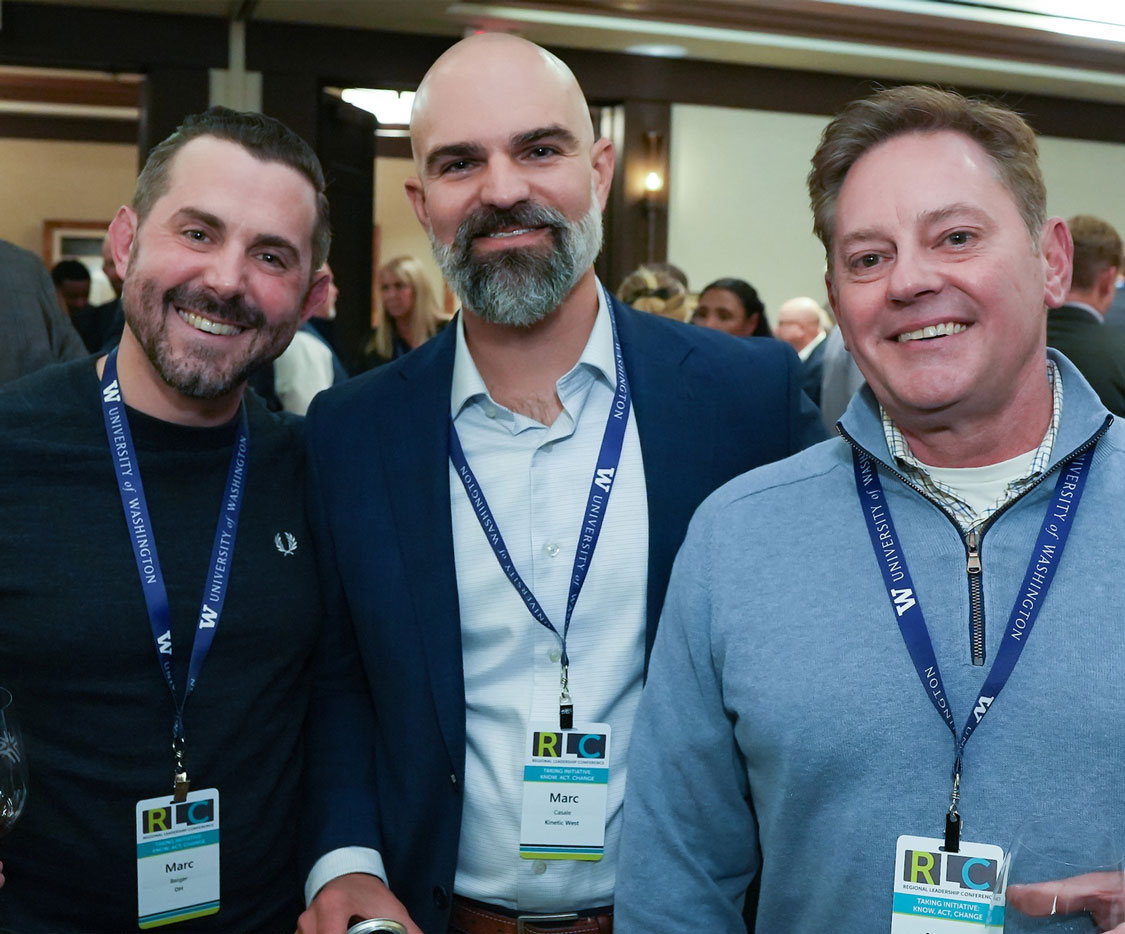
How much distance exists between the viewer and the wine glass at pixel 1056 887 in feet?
2.91

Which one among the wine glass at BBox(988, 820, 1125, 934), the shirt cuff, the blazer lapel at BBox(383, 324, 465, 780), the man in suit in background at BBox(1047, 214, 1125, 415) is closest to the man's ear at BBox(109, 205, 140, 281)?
the blazer lapel at BBox(383, 324, 465, 780)

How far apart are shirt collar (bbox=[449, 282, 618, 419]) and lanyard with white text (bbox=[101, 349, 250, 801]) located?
15.1 inches

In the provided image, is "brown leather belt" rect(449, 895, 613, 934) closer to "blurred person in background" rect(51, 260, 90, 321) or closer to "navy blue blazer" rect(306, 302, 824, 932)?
"navy blue blazer" rect(306, 302, 824, 932)

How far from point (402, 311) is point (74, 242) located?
685 cm

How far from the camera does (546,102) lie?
5.80 ft

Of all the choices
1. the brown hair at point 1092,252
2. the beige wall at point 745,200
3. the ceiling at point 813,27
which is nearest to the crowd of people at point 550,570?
the brown hair at point 1092,252

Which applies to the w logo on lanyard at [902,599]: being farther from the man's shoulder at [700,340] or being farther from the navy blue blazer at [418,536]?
the man's shoulder at [700,340]

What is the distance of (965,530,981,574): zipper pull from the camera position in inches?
50.6

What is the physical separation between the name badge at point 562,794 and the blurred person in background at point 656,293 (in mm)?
3413

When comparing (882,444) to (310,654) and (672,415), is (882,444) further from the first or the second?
(310,654)

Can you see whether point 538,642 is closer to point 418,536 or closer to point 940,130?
point 418,536

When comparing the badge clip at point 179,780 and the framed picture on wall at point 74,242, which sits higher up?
the framed picture on wall at point 74,242

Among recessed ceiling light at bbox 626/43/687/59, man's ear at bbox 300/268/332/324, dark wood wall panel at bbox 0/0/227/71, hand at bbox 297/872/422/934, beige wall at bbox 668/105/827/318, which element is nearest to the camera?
hand at bbox 297/872/422/934

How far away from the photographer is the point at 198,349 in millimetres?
1759
